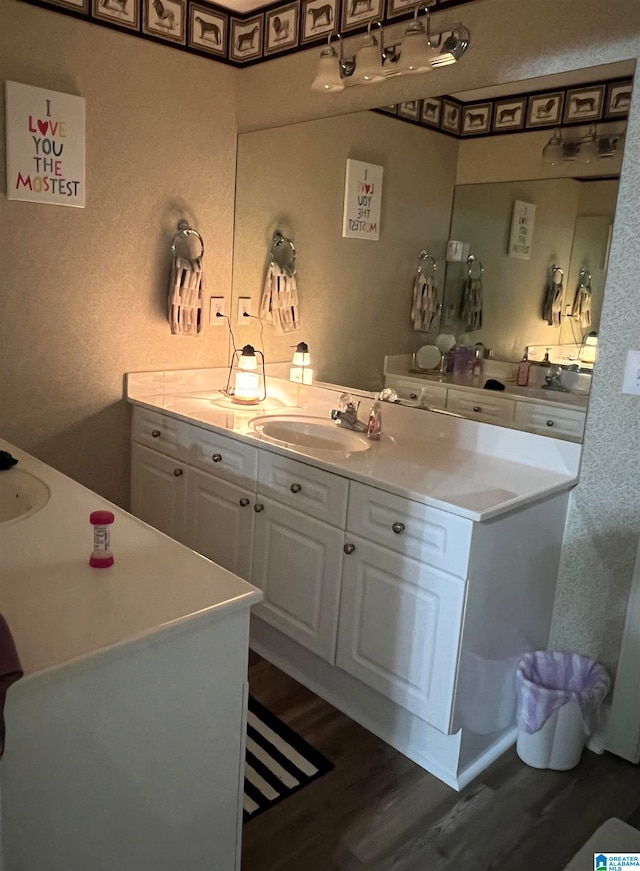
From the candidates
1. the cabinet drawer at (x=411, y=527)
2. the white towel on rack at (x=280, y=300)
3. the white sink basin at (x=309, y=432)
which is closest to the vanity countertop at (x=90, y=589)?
the cabinet drawer at (x=411, y=527)

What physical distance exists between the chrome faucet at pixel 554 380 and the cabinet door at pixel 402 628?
705mm

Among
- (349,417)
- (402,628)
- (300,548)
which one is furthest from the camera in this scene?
(349,417)

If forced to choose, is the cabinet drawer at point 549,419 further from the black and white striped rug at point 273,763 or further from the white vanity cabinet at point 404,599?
the black and white striped rug at point 273,763

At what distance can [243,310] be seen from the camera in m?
3.09

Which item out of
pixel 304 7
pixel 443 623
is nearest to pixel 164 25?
pixel 304 7

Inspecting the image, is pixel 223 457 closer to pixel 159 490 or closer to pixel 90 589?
pixel 159 490

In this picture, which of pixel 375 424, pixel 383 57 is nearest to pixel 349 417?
pixel 375 424

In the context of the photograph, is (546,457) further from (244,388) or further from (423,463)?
(244,388)

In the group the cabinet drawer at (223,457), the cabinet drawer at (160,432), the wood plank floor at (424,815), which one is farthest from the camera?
the cabinet drawer at (160,432)

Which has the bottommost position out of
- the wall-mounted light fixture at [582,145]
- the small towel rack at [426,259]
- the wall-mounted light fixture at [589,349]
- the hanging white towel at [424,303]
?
the wall-mounted light fixture at [589,349]

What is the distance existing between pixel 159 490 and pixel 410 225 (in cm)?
142

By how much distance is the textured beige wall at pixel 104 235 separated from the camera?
2.49 m

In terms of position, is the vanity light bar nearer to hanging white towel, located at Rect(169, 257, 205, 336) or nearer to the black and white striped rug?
hanging white towel, located at Rect(169, 257, 205, 336)

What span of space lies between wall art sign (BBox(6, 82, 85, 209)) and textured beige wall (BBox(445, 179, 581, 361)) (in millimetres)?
1404
